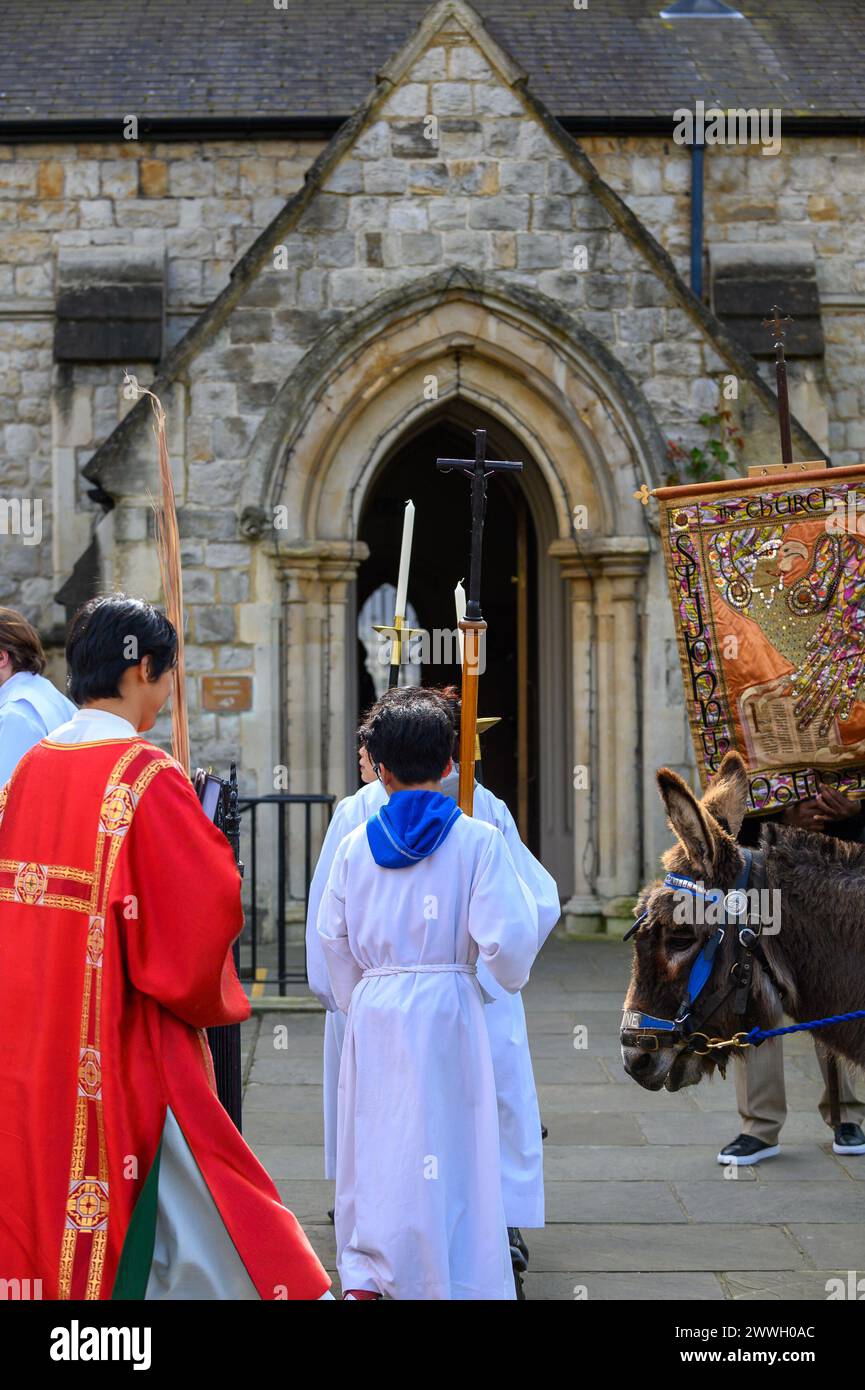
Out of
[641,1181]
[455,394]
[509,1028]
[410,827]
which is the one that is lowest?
[641,1181]

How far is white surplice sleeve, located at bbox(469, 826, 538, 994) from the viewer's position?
3.81m

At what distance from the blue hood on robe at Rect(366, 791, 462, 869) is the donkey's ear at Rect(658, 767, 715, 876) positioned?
57 centimetres

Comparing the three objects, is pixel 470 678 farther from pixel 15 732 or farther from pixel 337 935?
pixel 15 732

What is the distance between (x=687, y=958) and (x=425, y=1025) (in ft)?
2.18

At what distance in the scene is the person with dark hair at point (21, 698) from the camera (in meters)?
4.92

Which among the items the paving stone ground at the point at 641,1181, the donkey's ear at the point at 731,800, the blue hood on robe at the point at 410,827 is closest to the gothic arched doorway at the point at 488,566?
the paving stone ground at the point at 641,1181

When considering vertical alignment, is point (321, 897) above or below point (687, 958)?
above

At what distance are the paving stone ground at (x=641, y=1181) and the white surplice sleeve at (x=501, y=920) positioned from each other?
1251 mm

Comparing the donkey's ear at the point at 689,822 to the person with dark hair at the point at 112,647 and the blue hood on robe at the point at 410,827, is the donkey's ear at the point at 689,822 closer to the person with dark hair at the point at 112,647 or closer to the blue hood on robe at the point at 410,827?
the blue hood on robe at the point at 410,827

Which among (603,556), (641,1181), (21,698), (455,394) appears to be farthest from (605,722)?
(21,698)

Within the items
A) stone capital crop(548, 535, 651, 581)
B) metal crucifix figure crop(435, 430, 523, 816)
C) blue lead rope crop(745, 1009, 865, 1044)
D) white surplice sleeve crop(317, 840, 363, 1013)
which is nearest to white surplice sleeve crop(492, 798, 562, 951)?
metal crucifix figure crop(435, 430, 523, 816)

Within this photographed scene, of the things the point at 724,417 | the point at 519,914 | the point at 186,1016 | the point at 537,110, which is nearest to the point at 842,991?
the point at 519,914

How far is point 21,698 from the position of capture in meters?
4.99

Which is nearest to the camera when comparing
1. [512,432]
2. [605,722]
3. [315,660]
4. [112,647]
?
[112,647]
